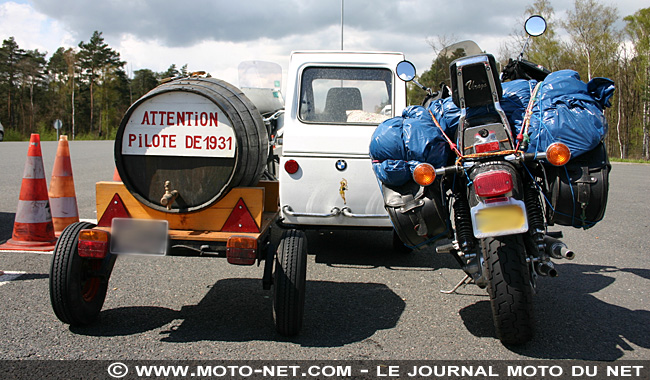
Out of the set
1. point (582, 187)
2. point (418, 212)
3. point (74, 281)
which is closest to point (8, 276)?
point (74, 281)

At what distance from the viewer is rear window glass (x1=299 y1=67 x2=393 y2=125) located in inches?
207

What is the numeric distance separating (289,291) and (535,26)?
2.62m

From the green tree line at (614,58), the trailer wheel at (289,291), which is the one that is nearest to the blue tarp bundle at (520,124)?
the trailer wheel at (289,291)

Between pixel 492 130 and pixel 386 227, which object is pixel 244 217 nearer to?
pixel 492 130

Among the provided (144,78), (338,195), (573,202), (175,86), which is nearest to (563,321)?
(573,202)

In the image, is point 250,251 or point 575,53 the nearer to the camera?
point 250,251

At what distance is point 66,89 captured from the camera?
62.3 metres

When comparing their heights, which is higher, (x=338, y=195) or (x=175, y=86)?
(x=175, y=86)

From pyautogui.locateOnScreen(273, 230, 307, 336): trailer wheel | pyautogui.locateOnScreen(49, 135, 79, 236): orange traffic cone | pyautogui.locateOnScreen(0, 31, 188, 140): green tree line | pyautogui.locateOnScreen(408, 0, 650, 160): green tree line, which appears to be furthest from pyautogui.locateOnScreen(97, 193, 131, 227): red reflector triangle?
pyautogui.locateOnScreen(0, 31, 188, 140): green tree line

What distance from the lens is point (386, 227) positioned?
5023 millimetres

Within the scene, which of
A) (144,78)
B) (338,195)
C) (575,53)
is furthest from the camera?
(144,78)

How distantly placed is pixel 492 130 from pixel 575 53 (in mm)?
37984

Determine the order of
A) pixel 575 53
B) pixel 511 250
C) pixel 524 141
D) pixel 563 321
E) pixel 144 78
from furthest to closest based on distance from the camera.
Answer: pixel 144 78 → pixel 575 53 → pixel 563 321 → pixel 524 141 → pixel 511 250

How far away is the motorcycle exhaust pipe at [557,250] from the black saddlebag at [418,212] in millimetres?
645
